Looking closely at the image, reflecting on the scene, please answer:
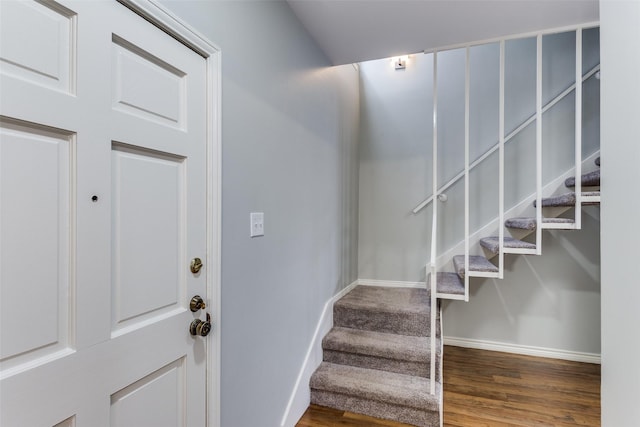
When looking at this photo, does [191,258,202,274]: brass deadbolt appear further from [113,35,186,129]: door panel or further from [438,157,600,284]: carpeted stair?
[438,157,600,284]: carpeted stair

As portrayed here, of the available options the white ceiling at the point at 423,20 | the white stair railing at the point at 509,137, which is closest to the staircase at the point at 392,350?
the white stair railing at the point at 509,137

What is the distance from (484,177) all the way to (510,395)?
1.77 m

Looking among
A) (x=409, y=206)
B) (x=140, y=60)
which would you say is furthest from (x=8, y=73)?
(x=409, y=206)

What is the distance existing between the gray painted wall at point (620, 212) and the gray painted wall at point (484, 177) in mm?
2355

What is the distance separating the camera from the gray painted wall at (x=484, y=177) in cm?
268

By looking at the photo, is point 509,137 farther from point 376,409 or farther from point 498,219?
point 376,409

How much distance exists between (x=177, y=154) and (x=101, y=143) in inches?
9.9

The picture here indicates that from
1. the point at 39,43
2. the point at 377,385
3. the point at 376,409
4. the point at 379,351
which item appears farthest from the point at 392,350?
the point at 39,43

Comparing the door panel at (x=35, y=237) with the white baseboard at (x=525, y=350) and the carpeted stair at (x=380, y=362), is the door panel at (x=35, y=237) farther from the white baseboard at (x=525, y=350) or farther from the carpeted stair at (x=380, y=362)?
the white baseboard at (x=525, y=350)

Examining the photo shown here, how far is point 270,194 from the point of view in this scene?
5.37 ft

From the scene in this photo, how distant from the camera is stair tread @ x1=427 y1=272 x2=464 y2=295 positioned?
2.31 m

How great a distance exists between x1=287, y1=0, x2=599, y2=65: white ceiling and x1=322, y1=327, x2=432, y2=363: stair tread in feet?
6.78

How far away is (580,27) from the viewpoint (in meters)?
1.92

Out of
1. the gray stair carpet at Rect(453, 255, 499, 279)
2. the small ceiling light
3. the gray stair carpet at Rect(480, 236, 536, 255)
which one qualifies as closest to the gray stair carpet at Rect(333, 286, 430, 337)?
the gray stair carpet at Rect(453, 255, 499, 279)
